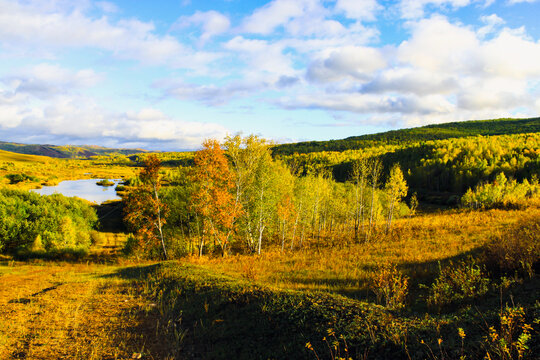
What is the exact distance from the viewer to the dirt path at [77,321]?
8.27 meters

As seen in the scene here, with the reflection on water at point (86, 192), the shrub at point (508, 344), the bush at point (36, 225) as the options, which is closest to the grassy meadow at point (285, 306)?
the shrub at point (508, 344)

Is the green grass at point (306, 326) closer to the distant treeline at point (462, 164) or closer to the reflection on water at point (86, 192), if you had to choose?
the distant treeline at point (462, 164)

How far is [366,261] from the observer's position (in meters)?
22.8

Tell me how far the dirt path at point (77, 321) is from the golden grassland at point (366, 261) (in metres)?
7.32

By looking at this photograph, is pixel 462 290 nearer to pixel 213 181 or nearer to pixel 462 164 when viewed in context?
pixel 213 181

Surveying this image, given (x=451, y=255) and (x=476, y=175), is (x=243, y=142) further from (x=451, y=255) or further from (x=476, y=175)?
(x=476, y=175)

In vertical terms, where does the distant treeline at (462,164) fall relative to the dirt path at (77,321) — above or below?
above

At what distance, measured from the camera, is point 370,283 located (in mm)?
16094

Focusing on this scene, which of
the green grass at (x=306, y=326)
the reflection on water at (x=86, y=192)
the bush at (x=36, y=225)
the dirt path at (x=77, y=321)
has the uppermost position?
the green grass at (x=306, y=326)

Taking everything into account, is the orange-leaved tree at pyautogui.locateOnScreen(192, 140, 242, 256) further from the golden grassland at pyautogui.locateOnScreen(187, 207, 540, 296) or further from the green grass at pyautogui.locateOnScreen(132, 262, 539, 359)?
the green grass at pyautogui.locateOnScreen(132, 262, 539, 359)

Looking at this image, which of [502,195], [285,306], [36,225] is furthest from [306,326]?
[502,195]

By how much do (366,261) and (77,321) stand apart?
20.7 m

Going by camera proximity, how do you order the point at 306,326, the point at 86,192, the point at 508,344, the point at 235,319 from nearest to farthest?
the point at 508,344 < the point at 306,326 < the point at 235,319 < the point at 86,192

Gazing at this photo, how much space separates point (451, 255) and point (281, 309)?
18.5 metres
